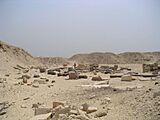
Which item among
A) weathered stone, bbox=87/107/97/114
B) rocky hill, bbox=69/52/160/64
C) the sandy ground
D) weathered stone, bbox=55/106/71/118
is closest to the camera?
the sandy ground

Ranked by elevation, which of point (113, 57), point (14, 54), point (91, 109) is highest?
point (14, 54)

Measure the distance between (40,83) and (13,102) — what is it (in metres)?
4.51

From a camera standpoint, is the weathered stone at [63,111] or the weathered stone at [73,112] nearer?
the weathered stone at [73,112]

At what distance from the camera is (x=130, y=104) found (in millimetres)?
7672

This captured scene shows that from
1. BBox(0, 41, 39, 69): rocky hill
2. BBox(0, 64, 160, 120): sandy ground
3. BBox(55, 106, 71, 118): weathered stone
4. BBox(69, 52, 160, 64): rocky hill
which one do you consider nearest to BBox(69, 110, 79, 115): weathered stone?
BBox(55, 106, 71, 118): weathered stone

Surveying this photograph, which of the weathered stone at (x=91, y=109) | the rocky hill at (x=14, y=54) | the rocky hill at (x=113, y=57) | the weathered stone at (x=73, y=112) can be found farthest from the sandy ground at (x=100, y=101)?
the rocky hill at (x=113, y=57)

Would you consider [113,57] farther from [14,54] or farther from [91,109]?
[91,109]

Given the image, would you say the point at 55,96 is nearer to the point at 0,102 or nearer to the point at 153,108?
the point at 0,102

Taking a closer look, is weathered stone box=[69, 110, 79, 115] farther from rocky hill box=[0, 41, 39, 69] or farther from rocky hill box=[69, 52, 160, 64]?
rocky hill box=[69, 52, 160, 64]

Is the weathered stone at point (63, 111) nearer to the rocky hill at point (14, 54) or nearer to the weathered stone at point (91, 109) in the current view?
the weathered stone at point (91, 109)

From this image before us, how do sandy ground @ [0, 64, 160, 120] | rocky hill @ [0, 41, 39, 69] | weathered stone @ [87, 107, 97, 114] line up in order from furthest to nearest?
rocky hill @ [0, 41, 39, 69], weathered stone @ [87, 107, 97, 114], sandy ground @ [0, 64, 160, 120]

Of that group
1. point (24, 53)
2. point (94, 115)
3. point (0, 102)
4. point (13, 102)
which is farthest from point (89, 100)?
point (24, 53)

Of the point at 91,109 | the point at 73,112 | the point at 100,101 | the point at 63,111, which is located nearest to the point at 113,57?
the point at 100,101

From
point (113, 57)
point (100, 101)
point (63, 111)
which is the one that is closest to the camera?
point (63, 111)
